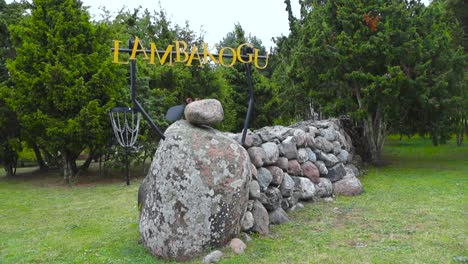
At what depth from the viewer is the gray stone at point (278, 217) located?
6887mm

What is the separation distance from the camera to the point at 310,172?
8.77m

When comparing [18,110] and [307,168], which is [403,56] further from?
[18,110]

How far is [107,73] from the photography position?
13.4m

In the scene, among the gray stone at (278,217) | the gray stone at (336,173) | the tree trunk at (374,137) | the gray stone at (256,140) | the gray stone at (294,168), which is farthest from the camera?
the tree trunk at (374,137)

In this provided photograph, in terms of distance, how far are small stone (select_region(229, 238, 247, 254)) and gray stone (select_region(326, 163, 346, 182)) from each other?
14.0 ft

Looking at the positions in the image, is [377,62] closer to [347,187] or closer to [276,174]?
[347,187]

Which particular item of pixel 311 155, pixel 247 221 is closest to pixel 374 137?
pixel 311 155

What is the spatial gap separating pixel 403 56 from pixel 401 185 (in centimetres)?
432

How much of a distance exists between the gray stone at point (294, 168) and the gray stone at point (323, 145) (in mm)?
1295

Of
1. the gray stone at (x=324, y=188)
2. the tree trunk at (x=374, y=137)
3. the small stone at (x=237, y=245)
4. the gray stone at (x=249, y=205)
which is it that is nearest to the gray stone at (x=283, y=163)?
the gray stone at (x=324, y=188)

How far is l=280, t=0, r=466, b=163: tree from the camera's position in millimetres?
12469

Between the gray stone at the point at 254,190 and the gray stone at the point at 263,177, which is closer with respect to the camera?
the gray stone at the point at 254,190

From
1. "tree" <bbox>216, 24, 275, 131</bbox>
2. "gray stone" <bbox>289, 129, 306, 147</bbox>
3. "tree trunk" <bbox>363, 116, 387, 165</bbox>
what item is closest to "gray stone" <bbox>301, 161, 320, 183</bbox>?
"gray stone" <bbox>289, 129, 306, 147</bbox>

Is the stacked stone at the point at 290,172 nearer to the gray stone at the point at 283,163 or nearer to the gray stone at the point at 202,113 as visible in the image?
the gray stone at the point at 283,163
